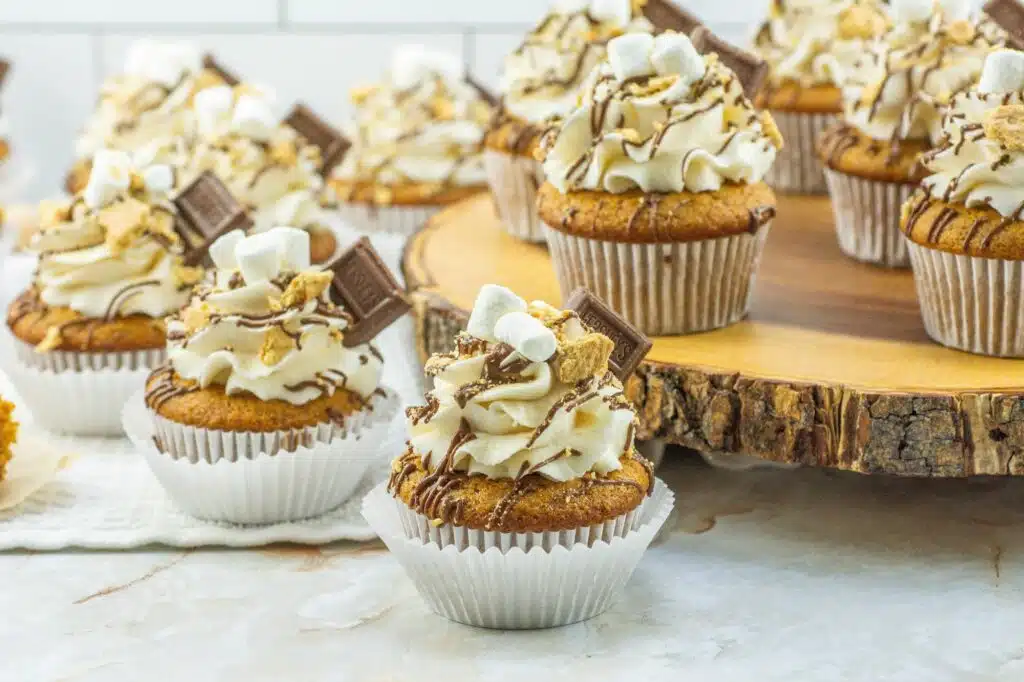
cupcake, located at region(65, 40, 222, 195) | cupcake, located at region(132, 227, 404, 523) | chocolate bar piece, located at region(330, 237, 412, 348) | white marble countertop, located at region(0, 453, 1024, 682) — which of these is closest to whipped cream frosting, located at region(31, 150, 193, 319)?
cupcake, located at region(132, 227, 404, 523)

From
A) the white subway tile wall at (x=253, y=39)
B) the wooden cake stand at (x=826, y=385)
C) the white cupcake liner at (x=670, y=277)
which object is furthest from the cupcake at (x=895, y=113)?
the white subway tile wall at (x=253, y=39)

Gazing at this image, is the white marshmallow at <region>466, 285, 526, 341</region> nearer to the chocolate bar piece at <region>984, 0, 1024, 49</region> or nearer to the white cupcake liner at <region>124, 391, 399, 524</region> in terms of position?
the white cupcake liner at <region>124, 391, 399, 524</region>

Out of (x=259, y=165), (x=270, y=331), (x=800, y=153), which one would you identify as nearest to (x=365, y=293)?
(x=270, y=331)

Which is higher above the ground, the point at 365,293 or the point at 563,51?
the point at 563,51

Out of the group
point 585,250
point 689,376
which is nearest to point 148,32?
point 585,250

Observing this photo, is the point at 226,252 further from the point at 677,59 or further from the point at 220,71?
the point at 220,71
